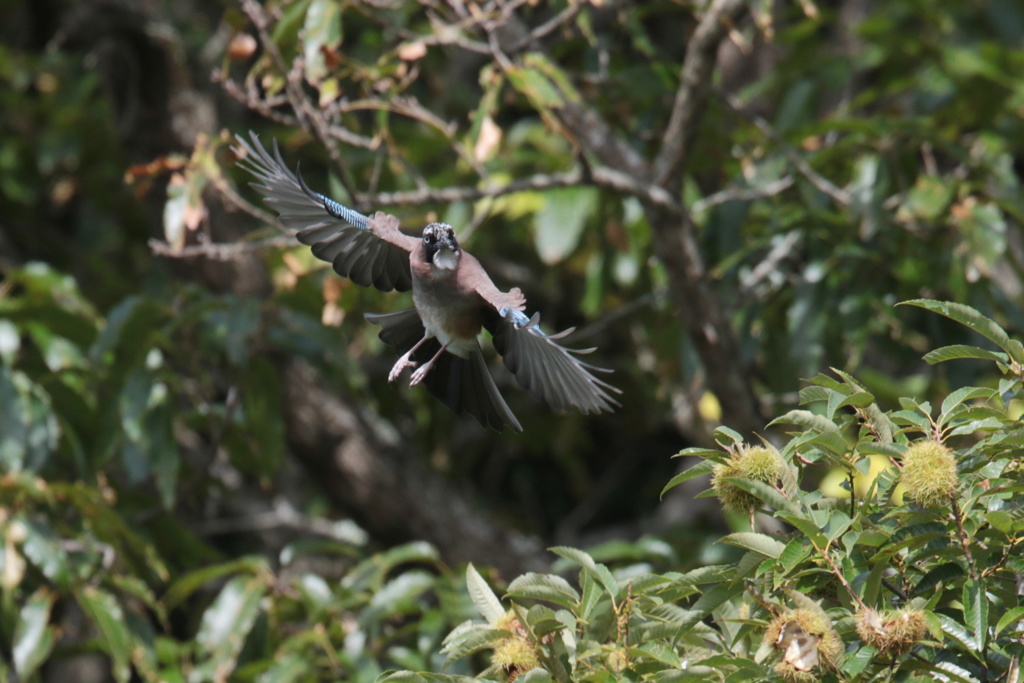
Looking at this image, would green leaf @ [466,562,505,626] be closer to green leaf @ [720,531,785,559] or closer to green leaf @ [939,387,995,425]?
green leaf @ [720,531,785,559]

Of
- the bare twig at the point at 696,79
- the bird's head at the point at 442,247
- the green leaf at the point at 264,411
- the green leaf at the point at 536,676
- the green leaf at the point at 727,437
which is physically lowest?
the green leaf at the point at 264,411

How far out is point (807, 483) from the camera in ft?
13.5

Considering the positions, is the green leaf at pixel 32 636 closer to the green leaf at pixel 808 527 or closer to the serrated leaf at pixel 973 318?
the green leaf at pixel 808 527

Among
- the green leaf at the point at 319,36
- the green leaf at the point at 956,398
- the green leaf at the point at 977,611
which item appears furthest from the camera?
the green leaf at the point at 319,36

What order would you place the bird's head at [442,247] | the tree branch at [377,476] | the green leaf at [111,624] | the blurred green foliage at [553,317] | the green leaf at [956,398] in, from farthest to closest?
the tree branch at [377,476] < the green leaf at [111,624] < the bird's head at [442,247] < the blurred green foliage at [553,317] < the green leaf at [956,398]

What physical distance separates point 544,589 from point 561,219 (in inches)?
78.1

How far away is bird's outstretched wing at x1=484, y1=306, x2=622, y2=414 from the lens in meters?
1.84

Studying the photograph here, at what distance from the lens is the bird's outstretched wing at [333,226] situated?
2.15 metres

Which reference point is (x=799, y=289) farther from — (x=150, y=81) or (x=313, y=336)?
(x=150, y=81)

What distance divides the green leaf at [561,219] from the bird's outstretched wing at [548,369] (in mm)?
1535

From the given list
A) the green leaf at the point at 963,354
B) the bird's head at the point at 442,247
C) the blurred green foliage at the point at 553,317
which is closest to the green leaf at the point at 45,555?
the blurred green foliage at the point at 553,317

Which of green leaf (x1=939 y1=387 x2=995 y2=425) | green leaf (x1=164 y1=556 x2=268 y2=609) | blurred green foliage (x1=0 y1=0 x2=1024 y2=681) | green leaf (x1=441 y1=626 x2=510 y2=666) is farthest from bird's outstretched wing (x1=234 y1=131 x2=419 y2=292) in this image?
green leaf (x1=164 y1=556 x2=268 y2=609)

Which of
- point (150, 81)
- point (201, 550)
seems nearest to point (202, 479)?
point (201, 550)

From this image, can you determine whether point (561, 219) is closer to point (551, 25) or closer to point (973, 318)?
point (551, 25)
